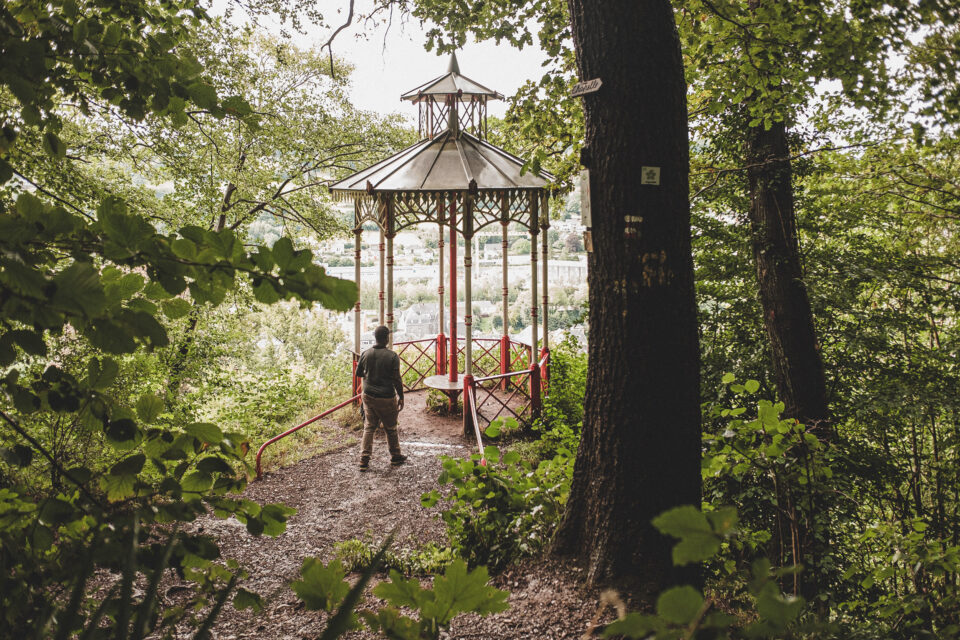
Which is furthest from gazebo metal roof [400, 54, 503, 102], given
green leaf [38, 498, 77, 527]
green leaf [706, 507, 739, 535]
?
green leaf [706, 507, 739, 535]

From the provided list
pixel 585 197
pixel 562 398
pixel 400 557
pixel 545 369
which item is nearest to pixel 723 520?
pixel 585 197

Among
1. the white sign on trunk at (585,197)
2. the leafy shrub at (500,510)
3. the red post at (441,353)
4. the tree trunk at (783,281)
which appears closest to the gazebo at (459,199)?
the red post at (441,353)

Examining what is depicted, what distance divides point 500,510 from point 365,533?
7.80ft

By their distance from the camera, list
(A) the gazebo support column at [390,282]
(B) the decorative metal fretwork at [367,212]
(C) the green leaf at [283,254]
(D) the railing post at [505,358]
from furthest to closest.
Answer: (D) the railing post at [505,358]
(B) the decorative metal fretwork at [367,212]
(A) the gazebo support column at [390,282]
(C) the green leaf at [283,254]

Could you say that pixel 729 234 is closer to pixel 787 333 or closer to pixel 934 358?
pixel 787 333

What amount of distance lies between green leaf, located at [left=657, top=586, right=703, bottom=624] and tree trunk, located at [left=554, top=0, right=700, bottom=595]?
6.73 feet

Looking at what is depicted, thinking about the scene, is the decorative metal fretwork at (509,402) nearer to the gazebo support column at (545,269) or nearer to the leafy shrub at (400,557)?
the gazebo support column at (545,269)

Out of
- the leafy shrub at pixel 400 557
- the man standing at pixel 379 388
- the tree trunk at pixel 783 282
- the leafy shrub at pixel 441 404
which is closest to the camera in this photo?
the leafy shrub at pixel 400 557

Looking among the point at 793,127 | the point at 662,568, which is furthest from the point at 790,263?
the point at 662,568

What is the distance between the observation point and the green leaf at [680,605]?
771 mm

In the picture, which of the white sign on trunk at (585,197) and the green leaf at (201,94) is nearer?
the green leaf at (201,94)

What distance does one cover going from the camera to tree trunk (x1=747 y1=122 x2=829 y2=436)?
5445 mm

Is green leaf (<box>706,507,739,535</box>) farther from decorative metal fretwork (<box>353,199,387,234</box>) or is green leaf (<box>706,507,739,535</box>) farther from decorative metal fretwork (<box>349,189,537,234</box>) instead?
decorative metal fretwork (<box>353,199,387,234</box>)

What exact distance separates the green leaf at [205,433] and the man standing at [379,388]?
18.1 ft
